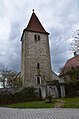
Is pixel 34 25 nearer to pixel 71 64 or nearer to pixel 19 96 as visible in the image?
pixel 71 64

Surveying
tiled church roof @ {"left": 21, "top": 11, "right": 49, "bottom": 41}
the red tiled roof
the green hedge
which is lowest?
the green hedge

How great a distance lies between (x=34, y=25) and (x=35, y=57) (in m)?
8.71

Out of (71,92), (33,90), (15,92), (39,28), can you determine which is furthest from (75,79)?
(39,28)

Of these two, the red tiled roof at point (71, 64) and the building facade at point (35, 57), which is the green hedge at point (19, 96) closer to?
the building facade at point (35, 57)

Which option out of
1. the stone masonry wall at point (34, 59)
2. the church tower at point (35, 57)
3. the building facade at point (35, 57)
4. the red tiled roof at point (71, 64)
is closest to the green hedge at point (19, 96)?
the building facade at point (35, 57)

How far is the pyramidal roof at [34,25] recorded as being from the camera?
149 feet

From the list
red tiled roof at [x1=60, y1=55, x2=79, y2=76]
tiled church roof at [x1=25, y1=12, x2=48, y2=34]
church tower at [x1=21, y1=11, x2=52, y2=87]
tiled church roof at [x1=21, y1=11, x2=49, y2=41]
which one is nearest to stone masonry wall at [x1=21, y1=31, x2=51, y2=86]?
church tower at [x1=21, y1=11, x2=52, y2=87]

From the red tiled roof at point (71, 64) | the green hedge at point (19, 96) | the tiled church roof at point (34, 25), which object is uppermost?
the tiled church roof at point (34, 25)

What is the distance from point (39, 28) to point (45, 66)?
382 inches

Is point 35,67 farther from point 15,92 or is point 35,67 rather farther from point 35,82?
point 15,92

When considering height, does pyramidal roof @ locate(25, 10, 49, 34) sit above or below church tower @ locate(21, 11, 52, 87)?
above

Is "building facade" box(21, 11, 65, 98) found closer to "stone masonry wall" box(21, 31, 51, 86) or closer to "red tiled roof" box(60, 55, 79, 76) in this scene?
"stone masonry wall" box(21, 31, 51, 86)

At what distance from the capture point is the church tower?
4103cm

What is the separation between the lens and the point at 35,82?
135 feet
